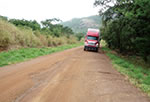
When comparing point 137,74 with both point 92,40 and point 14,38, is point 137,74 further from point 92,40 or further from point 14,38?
point 14,38

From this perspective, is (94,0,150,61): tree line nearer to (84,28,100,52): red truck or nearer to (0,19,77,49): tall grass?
(84,28,100,52): red truck

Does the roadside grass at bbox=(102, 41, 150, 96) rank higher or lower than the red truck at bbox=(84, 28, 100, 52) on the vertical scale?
lower

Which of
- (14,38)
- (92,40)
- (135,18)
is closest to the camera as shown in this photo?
(135,18)

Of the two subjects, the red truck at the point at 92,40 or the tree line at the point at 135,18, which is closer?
the tree line at the point at 135,18

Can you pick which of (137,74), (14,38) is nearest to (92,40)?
(14,38)

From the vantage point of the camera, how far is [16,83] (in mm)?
5625

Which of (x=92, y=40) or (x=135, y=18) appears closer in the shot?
(x=135, y=18)

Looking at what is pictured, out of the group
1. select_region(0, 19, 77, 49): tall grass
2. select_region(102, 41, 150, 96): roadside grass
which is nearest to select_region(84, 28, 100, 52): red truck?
select_region(0, 19, 77, 49): tall grass

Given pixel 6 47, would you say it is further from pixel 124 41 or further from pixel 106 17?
pixel 124 41

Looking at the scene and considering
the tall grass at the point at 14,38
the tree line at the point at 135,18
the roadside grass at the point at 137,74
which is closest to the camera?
the roadside grass at the point at 137,74

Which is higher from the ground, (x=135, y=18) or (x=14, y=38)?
(x=135, y=18)

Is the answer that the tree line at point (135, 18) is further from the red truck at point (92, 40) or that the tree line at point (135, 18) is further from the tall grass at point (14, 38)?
the tall grass at point (14, 38)

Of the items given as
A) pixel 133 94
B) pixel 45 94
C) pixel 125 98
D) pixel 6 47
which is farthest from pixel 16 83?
pixel 6 47

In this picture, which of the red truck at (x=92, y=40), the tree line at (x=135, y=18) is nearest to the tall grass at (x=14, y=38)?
the red truck at (x=92, y=40)
